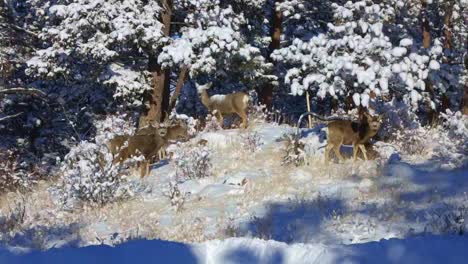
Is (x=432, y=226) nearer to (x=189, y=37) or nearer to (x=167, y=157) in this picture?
(x=167, y=157)

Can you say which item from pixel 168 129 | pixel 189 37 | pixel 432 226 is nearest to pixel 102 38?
pixel 189 37

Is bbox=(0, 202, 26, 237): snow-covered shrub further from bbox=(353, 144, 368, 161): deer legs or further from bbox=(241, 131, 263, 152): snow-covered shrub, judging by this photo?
bbox=(353, 144, 368, 161): deer legs

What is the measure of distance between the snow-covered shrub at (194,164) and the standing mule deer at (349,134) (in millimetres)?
2146

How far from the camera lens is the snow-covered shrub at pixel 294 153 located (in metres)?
11.0

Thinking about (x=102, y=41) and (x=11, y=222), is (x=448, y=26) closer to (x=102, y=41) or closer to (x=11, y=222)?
(x=102, y=41)

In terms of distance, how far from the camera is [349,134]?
10852 millimetres

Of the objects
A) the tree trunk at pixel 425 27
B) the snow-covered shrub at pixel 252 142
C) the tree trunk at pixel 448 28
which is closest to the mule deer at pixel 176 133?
the snow-covered shrub at pixel 252 142

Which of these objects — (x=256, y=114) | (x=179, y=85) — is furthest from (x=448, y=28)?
(x=179, y=85)

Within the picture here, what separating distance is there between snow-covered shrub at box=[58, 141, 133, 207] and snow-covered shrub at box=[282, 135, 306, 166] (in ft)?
9.45

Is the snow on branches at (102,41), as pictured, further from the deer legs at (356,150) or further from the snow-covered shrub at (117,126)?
the deer legs at (356,150)

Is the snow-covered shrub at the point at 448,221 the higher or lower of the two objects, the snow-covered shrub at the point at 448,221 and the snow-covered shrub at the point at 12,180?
the higher

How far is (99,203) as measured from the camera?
981 centimetres

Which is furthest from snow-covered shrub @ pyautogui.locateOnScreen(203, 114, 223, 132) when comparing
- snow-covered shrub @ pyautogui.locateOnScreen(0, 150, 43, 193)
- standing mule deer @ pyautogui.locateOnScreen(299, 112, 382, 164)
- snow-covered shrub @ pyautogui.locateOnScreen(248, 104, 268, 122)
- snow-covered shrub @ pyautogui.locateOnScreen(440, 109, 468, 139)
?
snow-covered shrub @ pyautogui.locateOnScreen(440, 109, 468, 139)

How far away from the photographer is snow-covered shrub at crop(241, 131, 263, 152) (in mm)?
12422
